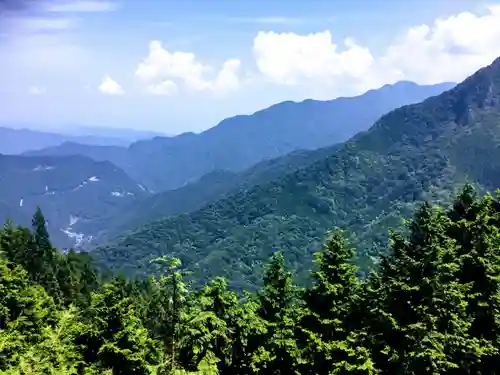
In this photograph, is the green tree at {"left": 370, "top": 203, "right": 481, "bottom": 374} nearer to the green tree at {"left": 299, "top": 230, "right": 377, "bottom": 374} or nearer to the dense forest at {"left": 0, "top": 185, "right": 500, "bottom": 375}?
→ the dense forest at {"left": 0, "top": 185, "right": 500, "bottom": 375}

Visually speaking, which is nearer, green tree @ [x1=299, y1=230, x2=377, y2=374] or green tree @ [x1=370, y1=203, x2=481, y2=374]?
green tree @ [x1=370, y1=203, x2=481, y2=374]

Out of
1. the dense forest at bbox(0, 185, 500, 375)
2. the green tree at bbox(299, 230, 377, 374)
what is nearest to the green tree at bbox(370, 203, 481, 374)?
the dense forest at bbox(0, 185, 500, 375)

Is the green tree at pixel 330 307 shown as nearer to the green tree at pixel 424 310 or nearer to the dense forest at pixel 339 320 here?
the dense forest at pixel 339 320

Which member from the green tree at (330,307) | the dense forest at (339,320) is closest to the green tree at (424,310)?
the dense forest at (339,320)

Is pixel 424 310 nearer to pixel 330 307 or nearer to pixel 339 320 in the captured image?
pixel 339 320

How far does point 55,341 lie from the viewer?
21.3 metres

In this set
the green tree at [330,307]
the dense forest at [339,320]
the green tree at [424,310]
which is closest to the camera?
the dense forest at [339,320]

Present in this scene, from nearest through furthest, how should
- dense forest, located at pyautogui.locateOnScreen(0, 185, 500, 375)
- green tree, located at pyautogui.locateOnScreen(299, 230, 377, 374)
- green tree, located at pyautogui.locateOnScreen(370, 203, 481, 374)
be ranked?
dense forest, located at pyautogui.locateOnScreen(0, 185, 500, 375), green tree, located at pyautogui.locateOnScreen(370, 203, 481, 374), green tree, located at pyautogui.locateOnScreen(299, 230, 377, 374)

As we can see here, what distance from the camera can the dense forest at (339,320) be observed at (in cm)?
2619

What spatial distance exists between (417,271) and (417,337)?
332 cm

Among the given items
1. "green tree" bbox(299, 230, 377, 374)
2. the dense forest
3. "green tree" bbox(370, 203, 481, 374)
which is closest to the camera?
the dense forest

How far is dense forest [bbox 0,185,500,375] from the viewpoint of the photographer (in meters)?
26.2

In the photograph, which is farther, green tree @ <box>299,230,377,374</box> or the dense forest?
green tree @ <box>299,230,377,374</box>

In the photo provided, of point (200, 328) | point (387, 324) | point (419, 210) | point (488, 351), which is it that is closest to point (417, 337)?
point (387, 324)
